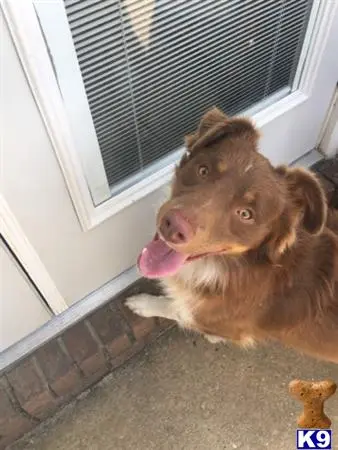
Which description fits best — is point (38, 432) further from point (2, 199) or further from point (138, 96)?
point (138, 96)

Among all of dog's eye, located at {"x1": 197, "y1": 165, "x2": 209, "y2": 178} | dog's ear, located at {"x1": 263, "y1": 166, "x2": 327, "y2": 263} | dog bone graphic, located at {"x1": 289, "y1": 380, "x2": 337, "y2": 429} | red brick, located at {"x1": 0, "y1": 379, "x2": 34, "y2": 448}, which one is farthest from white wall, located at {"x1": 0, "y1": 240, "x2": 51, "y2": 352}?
dog bone graphic, located at {"x1": 289, "y1": 380, "x2": 337, "y2": 429}

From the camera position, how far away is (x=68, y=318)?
1.95 metres

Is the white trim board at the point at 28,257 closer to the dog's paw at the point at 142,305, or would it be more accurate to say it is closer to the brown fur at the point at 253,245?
the dog's paw at the point at 142,305

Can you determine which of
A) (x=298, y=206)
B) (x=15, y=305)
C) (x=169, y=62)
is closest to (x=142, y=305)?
(x=15, y=305)

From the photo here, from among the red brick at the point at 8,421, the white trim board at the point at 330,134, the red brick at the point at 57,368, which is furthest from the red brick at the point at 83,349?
the white trim board at the point at 330,134

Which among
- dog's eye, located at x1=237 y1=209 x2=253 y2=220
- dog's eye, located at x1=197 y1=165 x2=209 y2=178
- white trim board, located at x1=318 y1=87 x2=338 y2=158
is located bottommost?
white trim board, located at x1=318 y1=87 x2=338 y2=158

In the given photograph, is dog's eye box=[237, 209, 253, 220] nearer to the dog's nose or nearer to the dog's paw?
the dog's nose

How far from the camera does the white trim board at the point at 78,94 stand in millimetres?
969

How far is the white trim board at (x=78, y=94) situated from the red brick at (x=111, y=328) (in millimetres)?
516

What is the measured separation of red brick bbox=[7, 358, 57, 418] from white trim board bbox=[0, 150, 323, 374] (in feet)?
0.13

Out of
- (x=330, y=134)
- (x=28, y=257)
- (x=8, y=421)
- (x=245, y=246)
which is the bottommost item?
(x=8, y=421)

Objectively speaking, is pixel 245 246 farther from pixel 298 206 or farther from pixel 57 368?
pixel 57 368

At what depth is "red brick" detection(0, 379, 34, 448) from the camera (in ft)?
5.99

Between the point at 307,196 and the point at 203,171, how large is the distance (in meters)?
0.28
